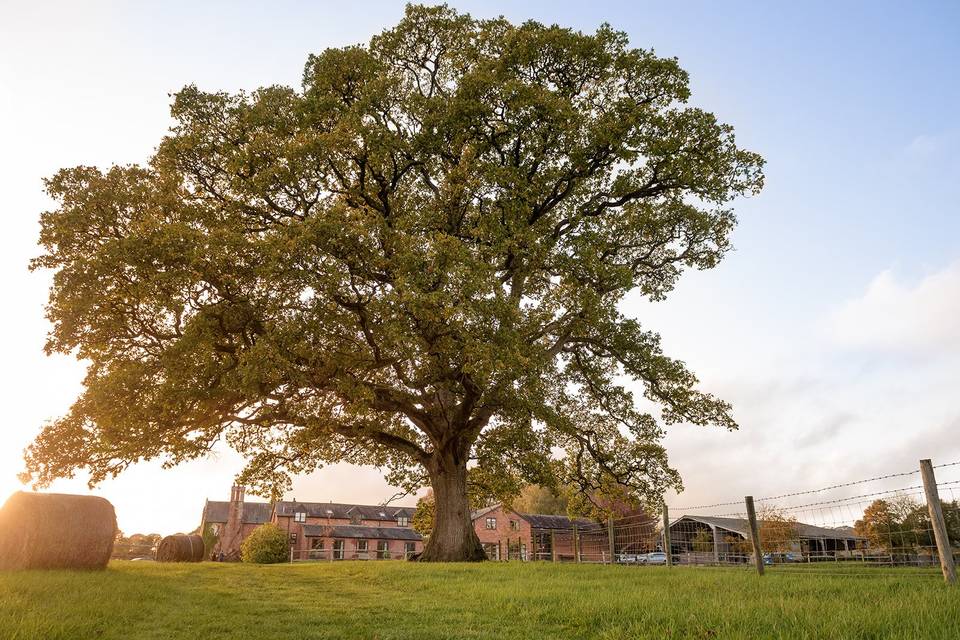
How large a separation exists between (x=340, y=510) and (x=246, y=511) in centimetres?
1146

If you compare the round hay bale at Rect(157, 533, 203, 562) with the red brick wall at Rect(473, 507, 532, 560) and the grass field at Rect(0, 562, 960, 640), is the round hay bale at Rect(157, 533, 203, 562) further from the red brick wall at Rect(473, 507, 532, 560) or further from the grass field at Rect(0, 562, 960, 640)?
the red brick wall at Rect(473, 507, 532, 560)

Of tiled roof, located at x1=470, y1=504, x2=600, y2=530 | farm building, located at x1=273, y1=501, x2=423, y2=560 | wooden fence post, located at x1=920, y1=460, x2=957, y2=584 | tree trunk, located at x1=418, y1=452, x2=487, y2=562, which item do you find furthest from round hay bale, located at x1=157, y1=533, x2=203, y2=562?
wooden fence post, located at x1=920, y1=460, x2=957, y2=584

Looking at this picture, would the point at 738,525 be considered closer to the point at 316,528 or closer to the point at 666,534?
the point at 666,534

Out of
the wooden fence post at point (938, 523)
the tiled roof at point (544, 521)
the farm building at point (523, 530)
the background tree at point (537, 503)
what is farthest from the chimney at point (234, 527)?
the wooden fence post at point (938, 523)

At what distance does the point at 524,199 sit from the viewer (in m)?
20.1

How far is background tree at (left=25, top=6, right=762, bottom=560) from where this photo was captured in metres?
16.9

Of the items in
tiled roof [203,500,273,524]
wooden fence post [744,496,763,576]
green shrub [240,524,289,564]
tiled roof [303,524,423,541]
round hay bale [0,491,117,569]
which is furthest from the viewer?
tiled roof [203,500,273,524]

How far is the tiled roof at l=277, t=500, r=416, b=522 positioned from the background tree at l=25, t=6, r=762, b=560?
5607cm

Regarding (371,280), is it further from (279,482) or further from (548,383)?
(279,482)

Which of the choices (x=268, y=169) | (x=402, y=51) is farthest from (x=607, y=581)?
(x=402, y=51)

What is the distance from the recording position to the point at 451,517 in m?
22.8

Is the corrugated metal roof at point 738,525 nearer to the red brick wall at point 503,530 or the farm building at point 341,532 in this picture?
the red brick wall at point 503,530

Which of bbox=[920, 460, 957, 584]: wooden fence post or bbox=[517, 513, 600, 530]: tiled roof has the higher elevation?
bbox=[517, 513, 600, 530]: tiled roof

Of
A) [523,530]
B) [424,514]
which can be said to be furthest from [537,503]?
[424,514]
